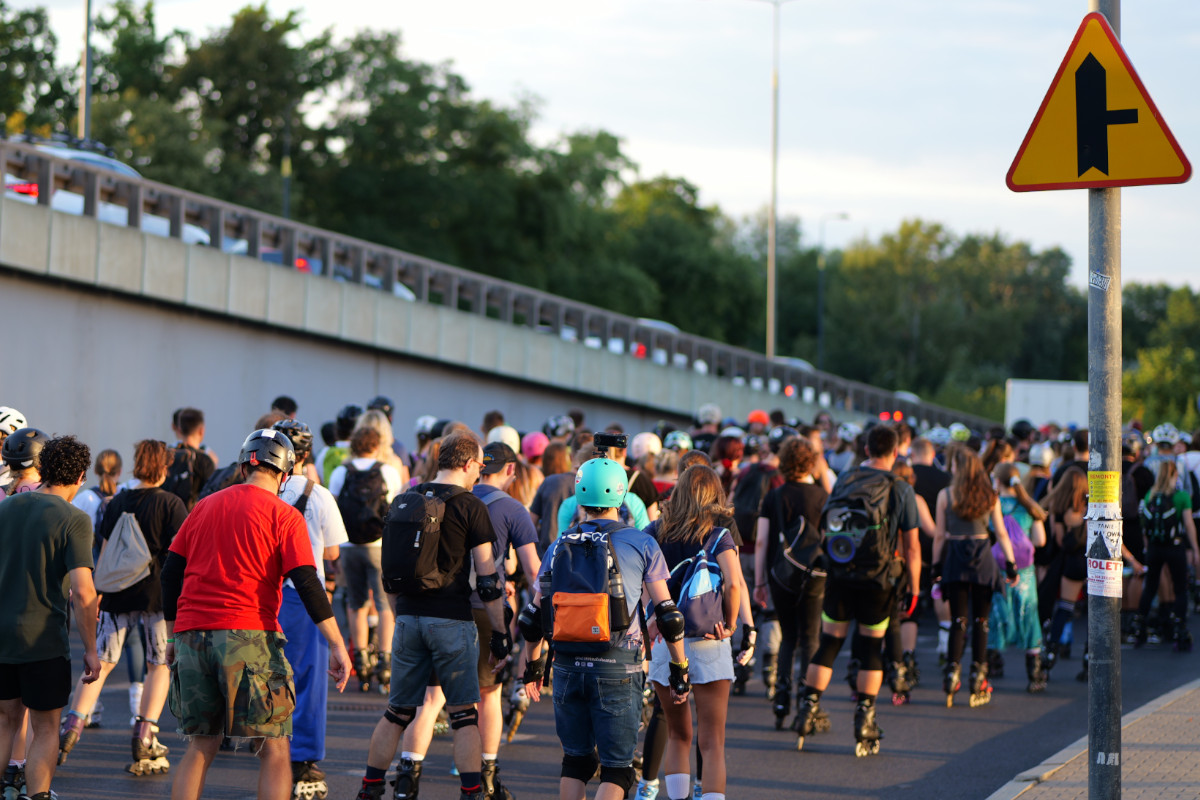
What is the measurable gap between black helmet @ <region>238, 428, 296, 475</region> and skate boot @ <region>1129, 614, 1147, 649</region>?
10.2 meters

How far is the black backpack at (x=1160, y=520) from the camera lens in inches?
525

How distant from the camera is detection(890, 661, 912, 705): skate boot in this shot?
1032cm

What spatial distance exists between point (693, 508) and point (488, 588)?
103 centimetres

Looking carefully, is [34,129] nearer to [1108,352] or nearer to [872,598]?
[872,598]

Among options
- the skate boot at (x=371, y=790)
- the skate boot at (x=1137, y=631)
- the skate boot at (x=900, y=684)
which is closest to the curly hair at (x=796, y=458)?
the skate boot at (x=900, y=684)

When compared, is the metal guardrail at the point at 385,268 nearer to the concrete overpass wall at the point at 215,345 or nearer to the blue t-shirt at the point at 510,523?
the concrete overpass wall at the point at 215,345

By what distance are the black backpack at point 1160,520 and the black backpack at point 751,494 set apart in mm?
4536

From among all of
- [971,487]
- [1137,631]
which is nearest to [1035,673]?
[971,487]

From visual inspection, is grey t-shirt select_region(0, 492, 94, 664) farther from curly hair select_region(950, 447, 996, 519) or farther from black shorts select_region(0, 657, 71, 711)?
curly hair select_region(950, 447, 996, 519)

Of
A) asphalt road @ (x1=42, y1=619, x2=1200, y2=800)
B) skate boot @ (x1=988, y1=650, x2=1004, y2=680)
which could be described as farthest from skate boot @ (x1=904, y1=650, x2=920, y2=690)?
skate boot @ (x1=988, y1=650, x2=1004, y2=680)

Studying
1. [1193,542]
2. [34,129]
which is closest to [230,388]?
[1193,542]

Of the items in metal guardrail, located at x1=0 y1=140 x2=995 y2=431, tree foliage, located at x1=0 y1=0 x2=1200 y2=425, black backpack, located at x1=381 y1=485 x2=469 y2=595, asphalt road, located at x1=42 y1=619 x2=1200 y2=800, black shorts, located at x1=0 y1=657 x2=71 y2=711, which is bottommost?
asphalt road, located at x1=42 y1=619 x2=1200 y2=800

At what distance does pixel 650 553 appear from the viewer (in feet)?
19.7

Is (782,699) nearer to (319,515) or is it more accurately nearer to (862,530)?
(862,530)
